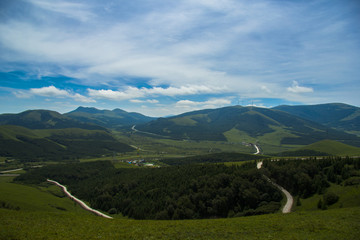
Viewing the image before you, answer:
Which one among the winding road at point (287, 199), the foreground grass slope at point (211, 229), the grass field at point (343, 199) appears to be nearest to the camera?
the foreground grass slope at point (211, 229)

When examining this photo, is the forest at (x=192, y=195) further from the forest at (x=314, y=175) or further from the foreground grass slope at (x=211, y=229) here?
the foreground grass slope at (x=211, y=229)

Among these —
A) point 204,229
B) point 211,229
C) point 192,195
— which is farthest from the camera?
point 192,195

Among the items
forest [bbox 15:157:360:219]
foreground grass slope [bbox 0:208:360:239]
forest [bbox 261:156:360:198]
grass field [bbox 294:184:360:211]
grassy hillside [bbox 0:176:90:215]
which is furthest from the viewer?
grassy hillside [bbox 0:176:90:215]

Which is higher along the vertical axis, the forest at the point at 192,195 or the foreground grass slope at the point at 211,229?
the foreground grass slope at the point at 211,229

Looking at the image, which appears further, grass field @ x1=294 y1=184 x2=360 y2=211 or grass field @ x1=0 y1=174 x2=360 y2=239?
grass field @ x1=294 y1=184 x2=360 y2=211

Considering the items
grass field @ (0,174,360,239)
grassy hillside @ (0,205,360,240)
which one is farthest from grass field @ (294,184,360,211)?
grassy hillside @ (0,205,360,240)

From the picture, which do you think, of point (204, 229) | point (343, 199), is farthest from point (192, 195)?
point (343, 199)

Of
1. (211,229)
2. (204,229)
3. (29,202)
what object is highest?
(211,229)

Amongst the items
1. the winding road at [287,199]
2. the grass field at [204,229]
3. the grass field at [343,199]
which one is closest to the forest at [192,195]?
the winding road at [287,199]

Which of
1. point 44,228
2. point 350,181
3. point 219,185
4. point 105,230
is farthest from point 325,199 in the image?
point 44,228

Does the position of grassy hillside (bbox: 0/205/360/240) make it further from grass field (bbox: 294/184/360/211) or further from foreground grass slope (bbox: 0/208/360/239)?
grass field (bbox: 294/184/360/211)

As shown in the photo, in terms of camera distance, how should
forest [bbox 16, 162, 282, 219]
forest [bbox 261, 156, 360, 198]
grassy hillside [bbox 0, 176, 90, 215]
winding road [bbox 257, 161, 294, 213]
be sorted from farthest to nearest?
grassy hillside [bbox 0, 176, 90, 215] → forest [bbox 16, 162, 282, 219] → forest [bbox 261, 156, 360, 198] → winding road [bbox 257, 161, 294, 213]

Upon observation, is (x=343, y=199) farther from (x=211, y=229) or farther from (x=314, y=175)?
(x=211, y=229)

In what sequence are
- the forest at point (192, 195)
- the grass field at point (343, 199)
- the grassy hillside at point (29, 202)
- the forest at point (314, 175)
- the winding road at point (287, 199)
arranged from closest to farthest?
the grass field at point (343, 199) → the winding road at point (287, 199) → the forest at point (314, 175) → the forest at point (192, 195) → the grassy hillside at point (29, 202)
